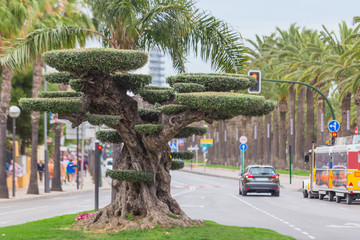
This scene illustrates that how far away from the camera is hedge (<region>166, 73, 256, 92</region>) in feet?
48.9

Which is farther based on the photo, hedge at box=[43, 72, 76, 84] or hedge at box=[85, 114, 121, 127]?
hedge at box=[43, 72, 76, 84]

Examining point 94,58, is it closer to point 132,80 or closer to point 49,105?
point 49,105

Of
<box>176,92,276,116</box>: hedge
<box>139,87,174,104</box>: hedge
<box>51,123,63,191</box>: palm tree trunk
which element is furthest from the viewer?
<box>51,123,63,191</box>: palm tree trunk

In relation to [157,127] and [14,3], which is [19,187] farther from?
[157,127]

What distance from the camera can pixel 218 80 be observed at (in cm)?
1501

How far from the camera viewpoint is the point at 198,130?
17.3 m

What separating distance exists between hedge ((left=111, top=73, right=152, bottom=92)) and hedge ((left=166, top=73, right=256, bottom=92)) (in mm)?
633

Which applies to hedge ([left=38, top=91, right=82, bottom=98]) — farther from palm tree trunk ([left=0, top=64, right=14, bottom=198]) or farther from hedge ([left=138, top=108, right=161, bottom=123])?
palm tree trunk ([left=0, top=64, right=14, bottom=198])

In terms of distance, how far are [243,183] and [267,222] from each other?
55.1ft

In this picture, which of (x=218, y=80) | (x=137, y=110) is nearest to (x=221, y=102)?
(x=218, y=80)

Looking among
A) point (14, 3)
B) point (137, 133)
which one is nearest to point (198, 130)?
point (137, 133)

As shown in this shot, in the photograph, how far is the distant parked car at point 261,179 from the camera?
118ft

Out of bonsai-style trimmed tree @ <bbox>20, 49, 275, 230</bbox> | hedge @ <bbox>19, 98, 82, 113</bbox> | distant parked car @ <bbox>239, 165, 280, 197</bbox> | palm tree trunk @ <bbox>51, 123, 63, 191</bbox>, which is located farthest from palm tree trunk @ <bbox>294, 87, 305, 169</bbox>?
hedge @ <bbox>19, 98, 82, 113</bbox>

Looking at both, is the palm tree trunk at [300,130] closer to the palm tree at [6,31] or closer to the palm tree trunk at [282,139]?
the palm tree trunk at [282,139]
